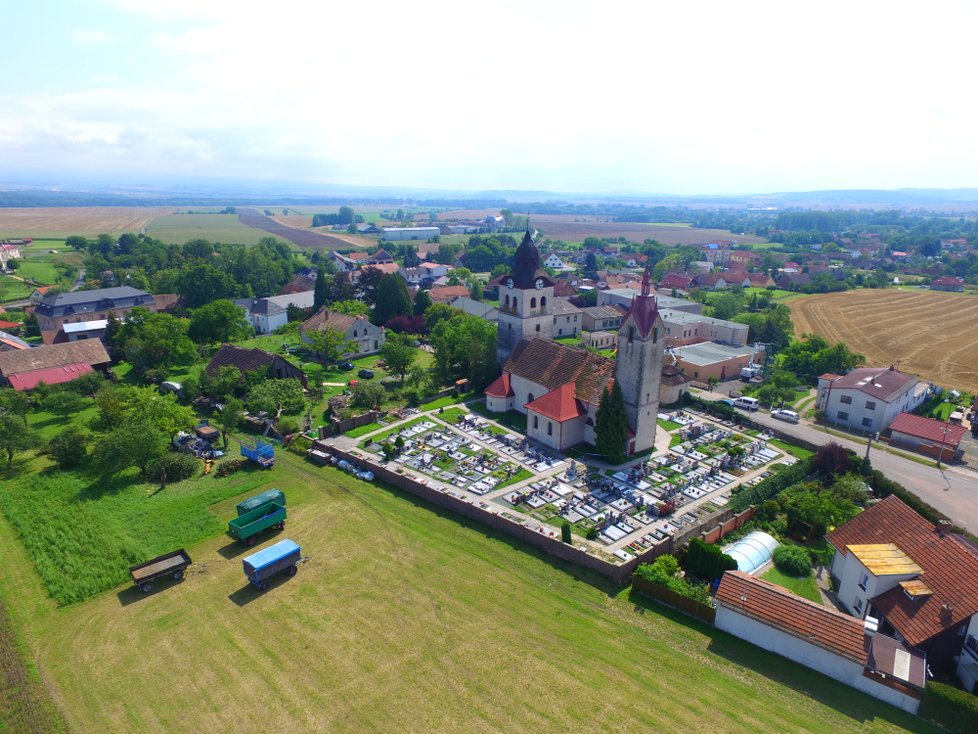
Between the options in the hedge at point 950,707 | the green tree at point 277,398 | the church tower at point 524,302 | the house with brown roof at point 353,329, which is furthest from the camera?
the house with brown roof at point 353,329

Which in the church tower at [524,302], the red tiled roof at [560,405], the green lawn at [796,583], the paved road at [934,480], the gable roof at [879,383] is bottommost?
the paved road at [934,480]

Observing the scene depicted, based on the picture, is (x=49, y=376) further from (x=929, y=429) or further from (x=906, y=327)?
(x=906, y=327)

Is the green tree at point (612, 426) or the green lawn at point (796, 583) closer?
the green lawn at point (796, 583)

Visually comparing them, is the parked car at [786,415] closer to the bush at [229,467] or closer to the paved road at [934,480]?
the paved road at [934,480]

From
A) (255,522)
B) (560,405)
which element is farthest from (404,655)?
(560,405)

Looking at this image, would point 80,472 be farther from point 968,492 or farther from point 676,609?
point 968,492

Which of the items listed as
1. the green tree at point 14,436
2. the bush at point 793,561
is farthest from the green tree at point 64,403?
the bush at point 793,561

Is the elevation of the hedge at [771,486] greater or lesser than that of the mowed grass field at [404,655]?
greater
